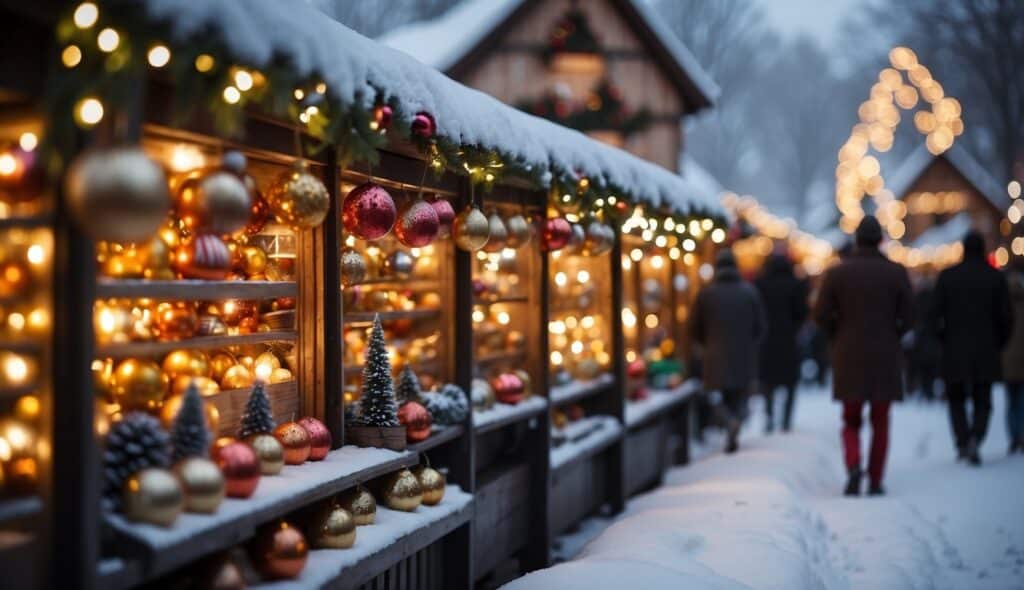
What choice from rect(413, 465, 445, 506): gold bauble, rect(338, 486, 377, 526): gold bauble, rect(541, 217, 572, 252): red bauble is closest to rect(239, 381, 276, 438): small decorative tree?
rect(338, 486, 377, 526): gold bauble

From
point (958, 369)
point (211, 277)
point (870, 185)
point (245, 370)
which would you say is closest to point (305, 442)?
point (245, 370)

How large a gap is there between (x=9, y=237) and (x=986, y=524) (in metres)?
7.41

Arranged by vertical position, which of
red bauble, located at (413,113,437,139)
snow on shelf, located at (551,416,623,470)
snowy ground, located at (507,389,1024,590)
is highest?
red bauble, located at (413,113,437,139)

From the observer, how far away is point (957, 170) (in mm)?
34156

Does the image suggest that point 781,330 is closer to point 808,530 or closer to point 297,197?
point 808,530

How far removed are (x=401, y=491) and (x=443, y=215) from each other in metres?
1.54

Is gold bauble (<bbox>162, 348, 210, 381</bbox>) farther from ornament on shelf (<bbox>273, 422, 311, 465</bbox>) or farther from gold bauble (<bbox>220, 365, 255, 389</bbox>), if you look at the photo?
ornament on shelf (<bbox>273, 422, 311, 465</bbox>)

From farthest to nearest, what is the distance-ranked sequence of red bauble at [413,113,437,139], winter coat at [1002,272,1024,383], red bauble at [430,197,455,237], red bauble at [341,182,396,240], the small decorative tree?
winter coat at [1002,272,1024,383]
red bauble at [430,197,455,237]
red bauble at [341,182,396,240]
red bauble at [413,113,437,139]
the small decorative tree

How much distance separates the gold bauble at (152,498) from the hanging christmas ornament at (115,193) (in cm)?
83

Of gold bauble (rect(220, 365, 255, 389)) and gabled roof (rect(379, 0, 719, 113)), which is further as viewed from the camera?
gabled roof (rect(379, 0, 719, 113))

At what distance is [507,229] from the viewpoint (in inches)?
273

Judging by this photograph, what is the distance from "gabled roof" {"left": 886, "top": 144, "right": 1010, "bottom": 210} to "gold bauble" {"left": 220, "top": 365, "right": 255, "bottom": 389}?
104ft

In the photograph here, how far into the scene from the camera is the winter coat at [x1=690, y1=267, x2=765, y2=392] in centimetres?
1138

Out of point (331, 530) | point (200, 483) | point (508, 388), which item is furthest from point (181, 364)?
point (508, 388)
